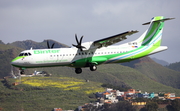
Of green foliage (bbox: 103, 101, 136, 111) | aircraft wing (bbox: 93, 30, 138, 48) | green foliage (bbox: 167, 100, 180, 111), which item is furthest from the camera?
green foliage (bbox: 103, 101, 136, 111)

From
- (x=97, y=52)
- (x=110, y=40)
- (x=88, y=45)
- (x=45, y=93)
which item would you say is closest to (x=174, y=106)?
(x=45, y=93)

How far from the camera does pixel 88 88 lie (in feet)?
564

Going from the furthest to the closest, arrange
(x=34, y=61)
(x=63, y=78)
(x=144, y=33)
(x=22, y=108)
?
1. (x=63, y=78)
2. (x=22, y=108)
3. (x=144, y=33)
4. (x=34, y=61)

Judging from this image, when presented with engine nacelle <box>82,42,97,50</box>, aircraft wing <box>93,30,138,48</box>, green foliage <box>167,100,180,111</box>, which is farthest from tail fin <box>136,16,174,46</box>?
green foliage <box>167,100,180,111</box>

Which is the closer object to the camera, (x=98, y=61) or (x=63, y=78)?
(x=98, y=61)

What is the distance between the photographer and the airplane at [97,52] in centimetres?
4697

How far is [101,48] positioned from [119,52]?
2.90 meters

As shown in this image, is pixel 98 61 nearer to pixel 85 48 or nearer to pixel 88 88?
pixel 85 48

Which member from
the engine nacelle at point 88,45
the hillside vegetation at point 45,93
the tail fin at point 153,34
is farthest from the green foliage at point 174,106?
the engine nacelle at point 88,45

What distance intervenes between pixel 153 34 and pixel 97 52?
10325 millimetres

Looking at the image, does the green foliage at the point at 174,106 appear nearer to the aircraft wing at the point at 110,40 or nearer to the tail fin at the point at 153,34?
the tail fin at the point at 153,34

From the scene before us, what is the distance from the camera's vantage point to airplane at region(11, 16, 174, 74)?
1849 inches

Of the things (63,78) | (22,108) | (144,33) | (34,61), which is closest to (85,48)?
(34,61)

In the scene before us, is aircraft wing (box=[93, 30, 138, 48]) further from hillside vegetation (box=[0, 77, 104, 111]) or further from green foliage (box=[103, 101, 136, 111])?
green foliage (box=[103, 101, 136, 111])
